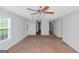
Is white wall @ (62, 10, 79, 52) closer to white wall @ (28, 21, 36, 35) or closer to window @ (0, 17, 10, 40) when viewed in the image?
window @ (0, 17, 10, 40)

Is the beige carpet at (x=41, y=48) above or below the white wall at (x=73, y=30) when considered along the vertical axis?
below

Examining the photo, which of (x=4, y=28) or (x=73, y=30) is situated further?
(x=73, y=30)

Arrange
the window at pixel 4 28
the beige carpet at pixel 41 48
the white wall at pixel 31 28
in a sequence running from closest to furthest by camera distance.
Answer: the beige carpet at pixel 41 48
the window at pixel 4 28
the white wall at pixel 31 28

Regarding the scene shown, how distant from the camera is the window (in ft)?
19.1

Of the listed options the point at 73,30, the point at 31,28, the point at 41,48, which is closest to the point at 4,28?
the point at 41,48

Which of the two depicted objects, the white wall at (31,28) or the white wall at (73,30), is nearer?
the white wall at (73,30)

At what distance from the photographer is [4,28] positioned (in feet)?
19.9

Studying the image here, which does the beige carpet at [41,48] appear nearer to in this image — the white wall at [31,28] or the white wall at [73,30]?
the white wall at [73,30]

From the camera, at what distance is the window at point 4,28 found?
229 inches

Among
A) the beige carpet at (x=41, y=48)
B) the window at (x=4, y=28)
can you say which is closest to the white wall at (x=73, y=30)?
the beige carpet at (x=41, y=48)

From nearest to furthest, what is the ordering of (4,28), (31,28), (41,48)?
(4,28) → (41,48) → (31,28)

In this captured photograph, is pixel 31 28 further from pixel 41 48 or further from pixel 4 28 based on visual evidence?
pixel 4 28
